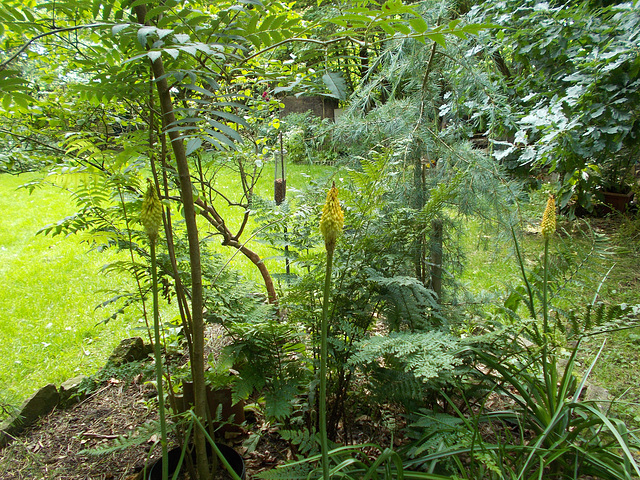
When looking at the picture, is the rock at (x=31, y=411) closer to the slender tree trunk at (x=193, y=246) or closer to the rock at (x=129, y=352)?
the rock at (x=129, y=352)

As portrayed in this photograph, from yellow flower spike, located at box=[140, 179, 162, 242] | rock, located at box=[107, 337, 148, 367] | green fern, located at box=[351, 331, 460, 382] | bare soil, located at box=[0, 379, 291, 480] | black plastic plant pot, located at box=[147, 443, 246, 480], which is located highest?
yellow flower spike, located at box=[140, 179, 162, 242]

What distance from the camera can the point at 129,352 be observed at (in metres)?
2.76

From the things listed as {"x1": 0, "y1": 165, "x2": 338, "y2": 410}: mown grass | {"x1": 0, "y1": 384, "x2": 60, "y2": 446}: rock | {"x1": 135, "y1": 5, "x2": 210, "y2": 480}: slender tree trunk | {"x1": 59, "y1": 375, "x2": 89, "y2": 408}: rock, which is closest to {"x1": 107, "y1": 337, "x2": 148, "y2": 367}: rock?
{"x1": 0, "y1": 165, "x2": 338, "y2": 410}: mown grass

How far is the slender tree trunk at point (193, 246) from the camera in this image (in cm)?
126

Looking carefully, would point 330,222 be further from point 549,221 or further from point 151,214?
point 549,221

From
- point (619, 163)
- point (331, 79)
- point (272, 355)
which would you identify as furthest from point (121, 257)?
point (619, 163)

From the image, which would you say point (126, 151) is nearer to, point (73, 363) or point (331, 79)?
point (331, 79)

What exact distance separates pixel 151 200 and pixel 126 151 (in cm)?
31

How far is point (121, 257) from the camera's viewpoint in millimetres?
4535

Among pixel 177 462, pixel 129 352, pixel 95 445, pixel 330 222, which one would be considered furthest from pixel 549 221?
pixel 129 352

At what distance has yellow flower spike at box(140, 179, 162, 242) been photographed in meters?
1.02

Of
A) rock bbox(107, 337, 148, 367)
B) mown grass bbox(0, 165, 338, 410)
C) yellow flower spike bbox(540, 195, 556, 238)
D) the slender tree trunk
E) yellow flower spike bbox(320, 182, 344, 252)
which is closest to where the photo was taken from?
yellow flower spike bbox(320, 182, 344, 252)

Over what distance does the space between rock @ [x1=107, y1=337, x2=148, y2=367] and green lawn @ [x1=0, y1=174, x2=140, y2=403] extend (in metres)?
0.28

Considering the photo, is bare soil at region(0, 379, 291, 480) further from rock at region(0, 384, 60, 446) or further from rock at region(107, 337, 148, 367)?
rock at region(107, 337, 148, 367)
